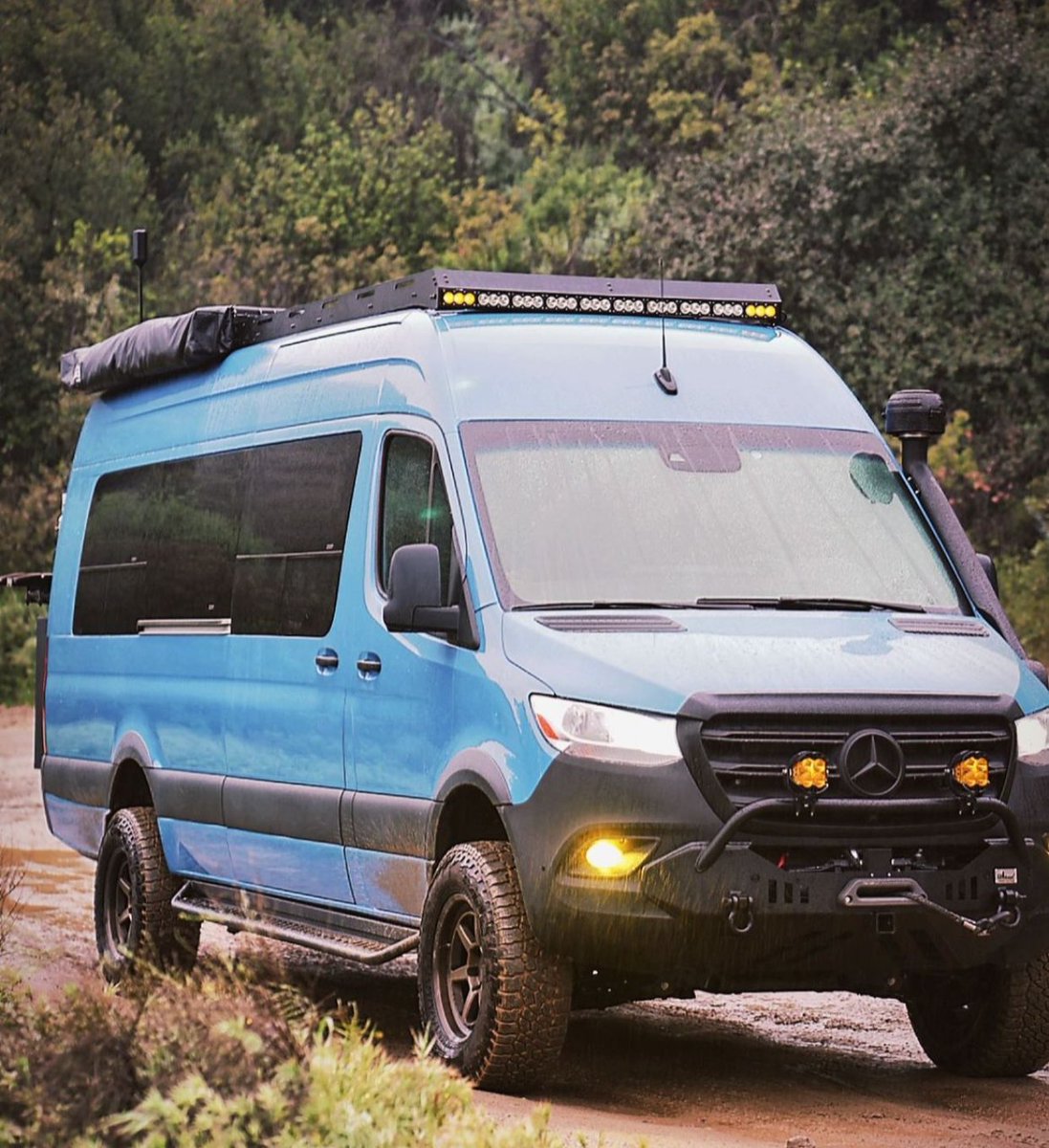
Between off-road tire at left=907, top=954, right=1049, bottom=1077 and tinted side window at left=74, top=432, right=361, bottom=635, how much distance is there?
2.62 meters

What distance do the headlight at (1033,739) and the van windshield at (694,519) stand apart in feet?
2.44

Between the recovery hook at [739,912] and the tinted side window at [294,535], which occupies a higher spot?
the tinted side window at [294,535]

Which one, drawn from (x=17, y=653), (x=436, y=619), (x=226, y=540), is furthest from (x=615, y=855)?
(x=17, y=653)

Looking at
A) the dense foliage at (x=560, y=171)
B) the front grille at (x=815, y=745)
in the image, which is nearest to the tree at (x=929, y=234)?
the dense foliage at (x=560, y=171)

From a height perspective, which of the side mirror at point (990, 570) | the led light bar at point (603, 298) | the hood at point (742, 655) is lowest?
the hood at point (742, 655)

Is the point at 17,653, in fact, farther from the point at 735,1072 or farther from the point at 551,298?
the point at 735,1072

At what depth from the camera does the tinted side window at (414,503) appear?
8.90 m

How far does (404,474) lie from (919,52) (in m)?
30.6

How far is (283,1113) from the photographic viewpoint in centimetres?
536

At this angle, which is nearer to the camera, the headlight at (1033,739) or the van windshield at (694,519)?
the headlight at (1033,739)

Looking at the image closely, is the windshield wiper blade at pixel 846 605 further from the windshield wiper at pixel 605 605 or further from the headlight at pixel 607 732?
the headlight at pixel 607 732

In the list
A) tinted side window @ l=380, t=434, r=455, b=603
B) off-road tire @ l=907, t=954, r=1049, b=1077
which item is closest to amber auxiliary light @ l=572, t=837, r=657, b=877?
tinted side window @ l=380, t=434, r=455, b=603

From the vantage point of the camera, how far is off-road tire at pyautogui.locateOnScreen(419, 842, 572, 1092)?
26.2ft

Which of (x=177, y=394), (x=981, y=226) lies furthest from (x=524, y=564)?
(x=981, y=226)
